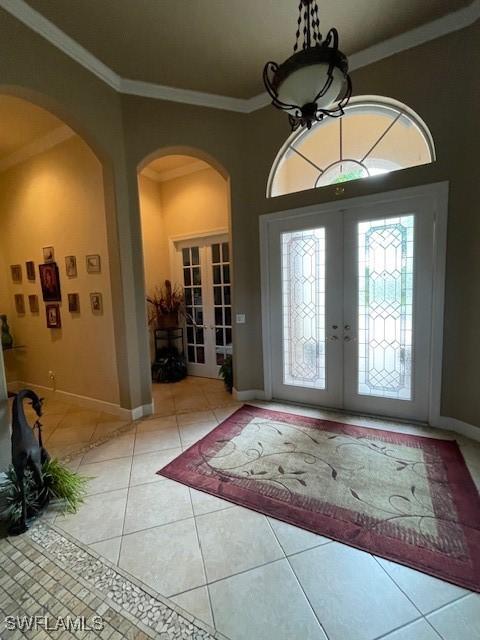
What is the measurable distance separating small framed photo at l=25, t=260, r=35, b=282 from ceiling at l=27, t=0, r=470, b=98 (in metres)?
2.69

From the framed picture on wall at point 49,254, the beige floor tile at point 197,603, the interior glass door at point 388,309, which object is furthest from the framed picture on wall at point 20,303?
the interior glass door at point 388,309

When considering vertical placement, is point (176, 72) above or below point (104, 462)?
above

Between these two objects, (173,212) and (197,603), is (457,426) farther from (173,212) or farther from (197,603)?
(173,212)

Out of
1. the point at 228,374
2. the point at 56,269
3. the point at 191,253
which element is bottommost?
the point at 228,374

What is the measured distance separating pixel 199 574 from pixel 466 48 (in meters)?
4.33

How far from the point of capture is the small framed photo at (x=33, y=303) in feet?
13.8

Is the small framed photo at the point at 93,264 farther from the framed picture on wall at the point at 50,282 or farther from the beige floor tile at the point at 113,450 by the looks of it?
the beige floor tile at the point at 113,450

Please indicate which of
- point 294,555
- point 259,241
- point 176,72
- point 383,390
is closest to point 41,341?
point 259,241

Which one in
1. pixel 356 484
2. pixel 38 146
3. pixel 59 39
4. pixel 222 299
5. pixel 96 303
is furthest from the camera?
pixel 222 299

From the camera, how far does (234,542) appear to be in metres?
1.70

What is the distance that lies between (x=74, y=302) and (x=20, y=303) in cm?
134

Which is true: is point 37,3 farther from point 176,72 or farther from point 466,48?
point 466,48

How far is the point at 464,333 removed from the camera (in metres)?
2.72

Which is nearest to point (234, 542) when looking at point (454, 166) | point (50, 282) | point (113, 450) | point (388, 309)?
point (113, 450)
